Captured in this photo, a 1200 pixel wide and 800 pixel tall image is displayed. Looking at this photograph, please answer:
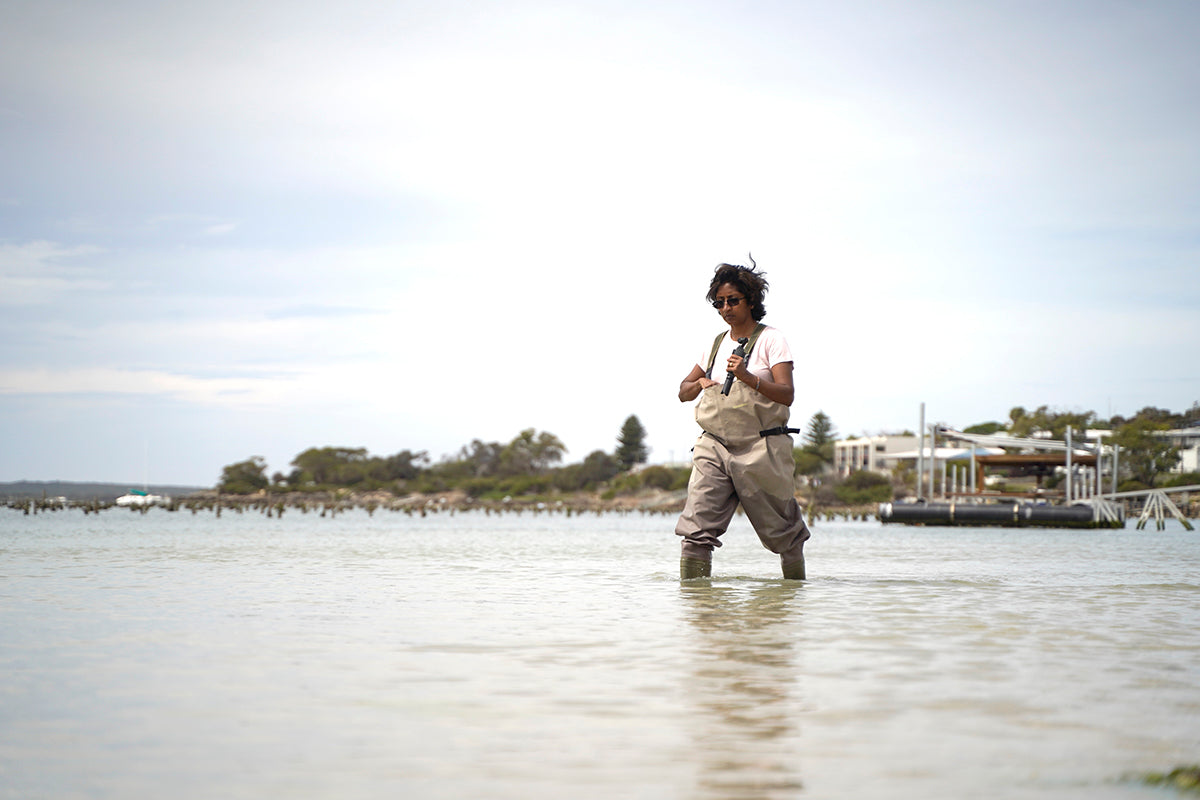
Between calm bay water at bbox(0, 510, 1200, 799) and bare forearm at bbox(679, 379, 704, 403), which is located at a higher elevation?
bare forearm at bbox(679, 379, 704, 403)

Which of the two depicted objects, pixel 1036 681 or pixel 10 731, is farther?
pixel 1036 681

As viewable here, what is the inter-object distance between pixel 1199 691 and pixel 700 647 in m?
1.79

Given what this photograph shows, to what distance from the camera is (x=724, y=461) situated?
7.04m

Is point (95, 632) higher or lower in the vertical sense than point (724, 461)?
lower

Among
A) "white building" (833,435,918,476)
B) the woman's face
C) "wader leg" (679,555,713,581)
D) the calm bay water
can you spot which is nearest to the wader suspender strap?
the woman's face

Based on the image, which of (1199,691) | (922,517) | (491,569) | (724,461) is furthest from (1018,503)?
(1199,691)

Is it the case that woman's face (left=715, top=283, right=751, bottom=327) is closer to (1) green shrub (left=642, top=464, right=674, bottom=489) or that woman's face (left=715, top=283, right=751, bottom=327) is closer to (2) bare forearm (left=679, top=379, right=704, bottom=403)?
(2) bare forearm (left=679, top=379, right=704, bottom=403)

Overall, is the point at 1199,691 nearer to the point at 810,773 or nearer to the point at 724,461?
the point at 810,773

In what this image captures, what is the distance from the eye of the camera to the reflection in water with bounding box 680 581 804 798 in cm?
259

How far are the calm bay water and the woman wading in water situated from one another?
0.65 m

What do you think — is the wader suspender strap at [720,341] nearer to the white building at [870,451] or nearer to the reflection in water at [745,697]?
the reflection in water at [745,697]

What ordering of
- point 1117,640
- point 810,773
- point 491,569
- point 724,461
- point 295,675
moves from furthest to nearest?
point 491,569 → point 724,461 → point 1117,640 → point 295,675 → point 810,773

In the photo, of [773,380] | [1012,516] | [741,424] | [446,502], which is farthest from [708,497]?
[446,502]

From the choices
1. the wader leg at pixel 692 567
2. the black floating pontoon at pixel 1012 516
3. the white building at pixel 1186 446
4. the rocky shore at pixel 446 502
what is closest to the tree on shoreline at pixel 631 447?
the rocky shore at pixel 446 502
